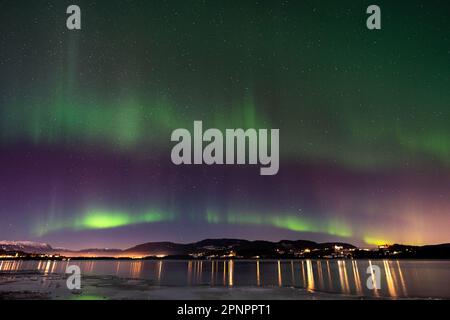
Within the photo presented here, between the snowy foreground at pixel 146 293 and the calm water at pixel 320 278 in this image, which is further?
the calm water at pixel 320 278

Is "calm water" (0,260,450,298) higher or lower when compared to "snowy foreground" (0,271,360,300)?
lower

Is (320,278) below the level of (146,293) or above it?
below

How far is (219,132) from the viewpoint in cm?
1500

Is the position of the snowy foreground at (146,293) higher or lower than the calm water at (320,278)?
higher

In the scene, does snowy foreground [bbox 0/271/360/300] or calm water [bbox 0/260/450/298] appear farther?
calm water [bbox 0/260/450/298]

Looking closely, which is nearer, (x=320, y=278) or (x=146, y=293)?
(x=146, y=293)
